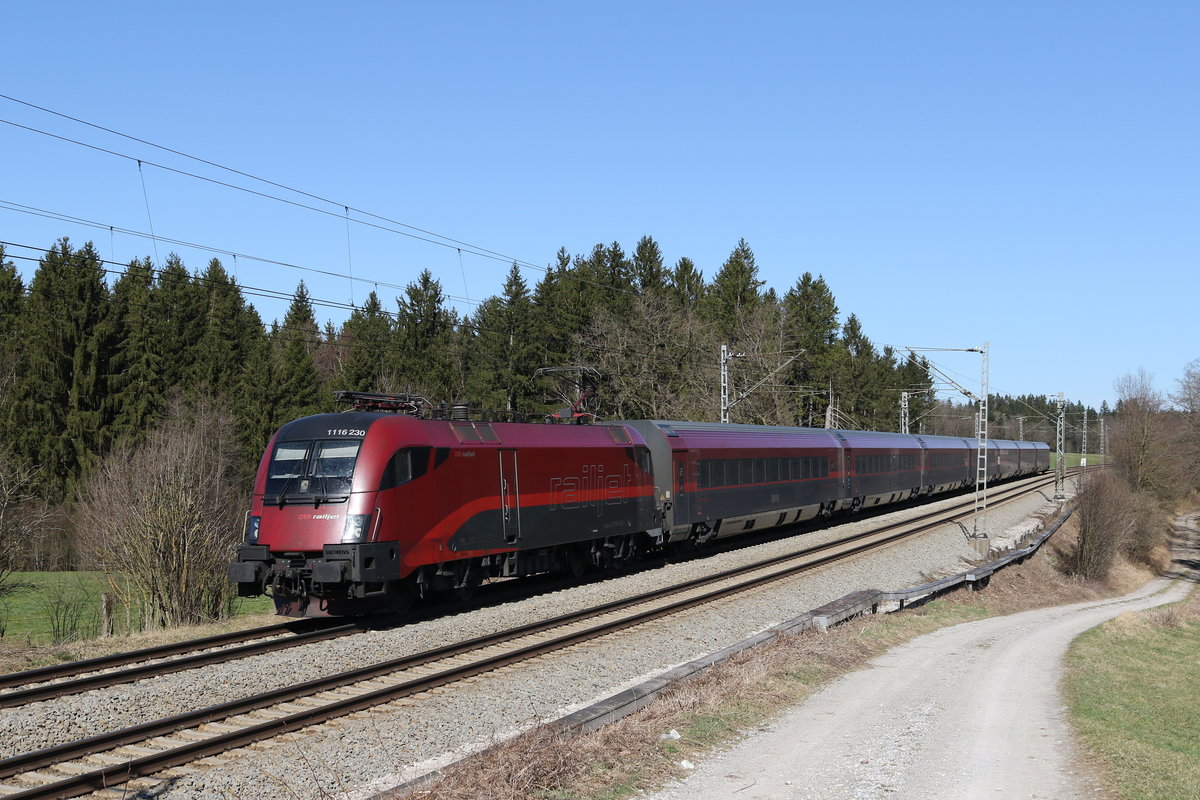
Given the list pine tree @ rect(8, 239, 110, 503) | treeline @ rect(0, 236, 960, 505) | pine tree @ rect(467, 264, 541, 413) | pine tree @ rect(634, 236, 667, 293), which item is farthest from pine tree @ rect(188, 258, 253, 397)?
pine tree @ rect(634, 236, 667, 293)

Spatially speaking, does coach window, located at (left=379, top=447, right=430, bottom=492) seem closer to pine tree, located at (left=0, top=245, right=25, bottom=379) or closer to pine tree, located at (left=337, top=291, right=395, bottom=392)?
pine tree, located at (left=337, top=291, right=395, bottom=392)

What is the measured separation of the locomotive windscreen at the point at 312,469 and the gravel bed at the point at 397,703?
7.64 ft

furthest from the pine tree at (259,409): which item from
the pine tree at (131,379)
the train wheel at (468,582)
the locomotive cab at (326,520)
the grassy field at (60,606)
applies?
the locomotive cab at (326,520)

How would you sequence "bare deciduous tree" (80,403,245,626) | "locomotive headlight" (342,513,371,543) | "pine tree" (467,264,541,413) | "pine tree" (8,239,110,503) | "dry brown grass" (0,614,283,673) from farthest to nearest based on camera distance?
"pine tree" (467,264,541,413) < "pine tree" (8,239,110,503) < "bare deciduous tree" (80,403,245,626) < "locomotive headlight" (342,513,371,543) < "dry brown grass" (0,614,283,673)

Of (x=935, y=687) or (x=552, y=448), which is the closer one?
(x=935, y=687)

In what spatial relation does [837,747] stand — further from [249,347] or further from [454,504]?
[249,347]

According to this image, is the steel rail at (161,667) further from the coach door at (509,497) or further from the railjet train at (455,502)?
the coach door at (509,497)

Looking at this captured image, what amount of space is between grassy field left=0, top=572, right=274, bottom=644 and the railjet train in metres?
5.04

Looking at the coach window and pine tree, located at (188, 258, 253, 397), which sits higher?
pine tree, located at (188, 258, 253, 397)

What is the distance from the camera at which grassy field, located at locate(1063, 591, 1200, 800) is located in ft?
29.8

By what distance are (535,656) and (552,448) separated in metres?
6.32

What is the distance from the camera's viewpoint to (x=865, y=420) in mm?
92438

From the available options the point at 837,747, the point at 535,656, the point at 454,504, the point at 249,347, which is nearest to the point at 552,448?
the point at 454,504

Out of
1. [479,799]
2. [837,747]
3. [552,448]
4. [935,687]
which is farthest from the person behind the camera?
[552,448]
